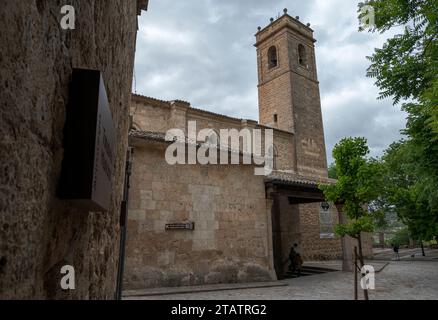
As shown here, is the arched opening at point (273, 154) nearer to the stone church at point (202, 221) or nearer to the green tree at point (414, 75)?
the stone church at point (202, 221)

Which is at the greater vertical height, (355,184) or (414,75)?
(414,75)

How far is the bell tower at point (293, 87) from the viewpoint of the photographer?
75.3 ft

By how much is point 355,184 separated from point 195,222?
14.5 feet

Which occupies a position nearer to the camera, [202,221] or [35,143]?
[35,143]

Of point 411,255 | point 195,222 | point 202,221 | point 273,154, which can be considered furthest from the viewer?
point 411,255

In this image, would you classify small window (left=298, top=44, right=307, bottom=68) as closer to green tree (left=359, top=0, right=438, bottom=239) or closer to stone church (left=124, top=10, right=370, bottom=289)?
stone church (left=124, top=10, right=370, bottom=289)

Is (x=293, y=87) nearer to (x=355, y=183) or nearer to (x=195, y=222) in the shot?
(x=195, y=222)

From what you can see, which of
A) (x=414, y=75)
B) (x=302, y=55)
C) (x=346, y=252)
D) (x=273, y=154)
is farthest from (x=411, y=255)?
(x=414, y=75)

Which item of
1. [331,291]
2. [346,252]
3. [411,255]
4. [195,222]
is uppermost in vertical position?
[195,222]

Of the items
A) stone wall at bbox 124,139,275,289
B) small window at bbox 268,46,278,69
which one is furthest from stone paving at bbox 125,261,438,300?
small window at bbox 268,46,278,69

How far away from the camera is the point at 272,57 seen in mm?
25719

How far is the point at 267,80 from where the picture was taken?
25016 millimetres

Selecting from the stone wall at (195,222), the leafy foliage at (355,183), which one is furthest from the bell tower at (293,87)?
the leafy foliage at (355,183)
